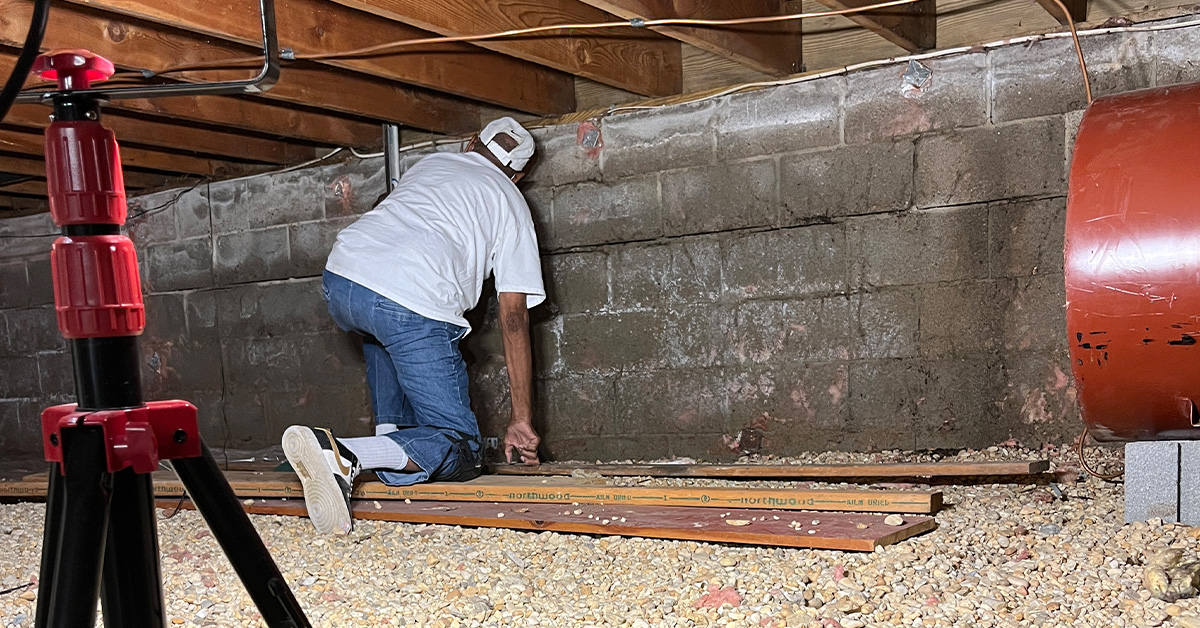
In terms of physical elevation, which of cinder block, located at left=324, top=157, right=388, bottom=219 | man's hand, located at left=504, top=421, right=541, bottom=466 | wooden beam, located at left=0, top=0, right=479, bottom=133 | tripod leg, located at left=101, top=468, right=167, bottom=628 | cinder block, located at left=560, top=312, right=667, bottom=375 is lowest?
man's hand, located at left=504, top=421, right=541, bottom=466

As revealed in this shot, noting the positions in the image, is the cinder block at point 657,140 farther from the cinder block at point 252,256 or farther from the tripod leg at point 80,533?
the tripod leg at point 80,533

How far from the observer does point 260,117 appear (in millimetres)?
3418

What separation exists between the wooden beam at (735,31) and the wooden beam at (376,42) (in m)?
0.74

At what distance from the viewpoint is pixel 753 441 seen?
3.27 m

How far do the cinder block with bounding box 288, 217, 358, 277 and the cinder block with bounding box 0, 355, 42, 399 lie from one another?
1900 mm

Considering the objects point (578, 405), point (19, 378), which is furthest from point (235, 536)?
point (19, 378)

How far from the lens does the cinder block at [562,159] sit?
11.4 ft

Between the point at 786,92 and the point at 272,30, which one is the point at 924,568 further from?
the point at 786,92

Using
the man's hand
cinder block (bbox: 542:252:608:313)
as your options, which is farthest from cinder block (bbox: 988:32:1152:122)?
the man's hand

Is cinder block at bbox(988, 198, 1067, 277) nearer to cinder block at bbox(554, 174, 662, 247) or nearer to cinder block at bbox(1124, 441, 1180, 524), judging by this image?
cinder block at bbox(1124, 441, 1180, 524)

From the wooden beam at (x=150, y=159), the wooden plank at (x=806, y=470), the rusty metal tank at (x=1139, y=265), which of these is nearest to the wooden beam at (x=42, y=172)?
the wooden beam at (x=150, y=159)

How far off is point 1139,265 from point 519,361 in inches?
72.8

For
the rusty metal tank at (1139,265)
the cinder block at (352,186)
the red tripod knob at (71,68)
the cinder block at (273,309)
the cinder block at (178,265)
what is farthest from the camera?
the cinder block at (178,265)

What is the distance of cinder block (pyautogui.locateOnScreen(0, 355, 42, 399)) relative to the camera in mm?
4840
